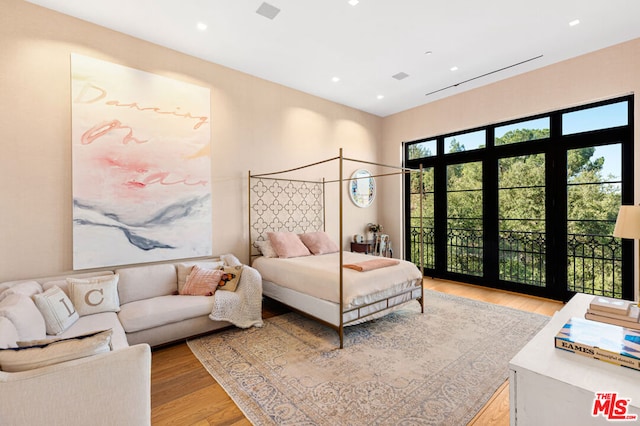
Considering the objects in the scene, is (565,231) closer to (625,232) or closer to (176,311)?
(625,232)

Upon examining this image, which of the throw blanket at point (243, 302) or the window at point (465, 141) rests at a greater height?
the window at point (465, 141)

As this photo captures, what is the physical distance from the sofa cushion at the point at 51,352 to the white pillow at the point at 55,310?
1140mm

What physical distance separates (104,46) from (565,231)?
6313 millimetres

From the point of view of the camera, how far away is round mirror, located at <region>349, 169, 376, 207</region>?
5.77m

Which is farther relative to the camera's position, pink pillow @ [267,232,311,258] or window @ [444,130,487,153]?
window @ [444,130,487,153]

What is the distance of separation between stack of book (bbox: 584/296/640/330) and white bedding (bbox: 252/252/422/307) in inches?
66.0

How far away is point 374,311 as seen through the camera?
124 inches

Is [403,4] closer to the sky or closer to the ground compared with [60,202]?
closer to the sky

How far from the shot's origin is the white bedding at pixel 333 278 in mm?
2938

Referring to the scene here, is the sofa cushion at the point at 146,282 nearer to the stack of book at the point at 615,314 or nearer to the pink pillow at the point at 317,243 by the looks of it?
the pink pillow at the point at 317,243

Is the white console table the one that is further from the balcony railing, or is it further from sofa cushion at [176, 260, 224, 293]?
the balcony railing

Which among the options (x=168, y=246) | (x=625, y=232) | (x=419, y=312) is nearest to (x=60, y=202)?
(x=168, y=246)

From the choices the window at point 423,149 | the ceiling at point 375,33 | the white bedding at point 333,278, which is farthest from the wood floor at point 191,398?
the window at point 423,149

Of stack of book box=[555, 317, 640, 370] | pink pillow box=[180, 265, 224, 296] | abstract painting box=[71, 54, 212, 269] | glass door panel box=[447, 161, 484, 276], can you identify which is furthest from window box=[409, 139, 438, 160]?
pink pillow box=[180, 265, 224, 296]
